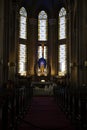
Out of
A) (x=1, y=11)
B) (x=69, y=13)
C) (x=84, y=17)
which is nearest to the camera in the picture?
(x=1, y=11)

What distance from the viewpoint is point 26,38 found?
4003cm

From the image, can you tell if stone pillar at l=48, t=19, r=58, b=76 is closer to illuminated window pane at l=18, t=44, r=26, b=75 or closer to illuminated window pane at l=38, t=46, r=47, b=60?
illuminated window pane at l=38, t=46, r=47, b=60

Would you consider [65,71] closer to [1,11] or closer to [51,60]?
[51,60]

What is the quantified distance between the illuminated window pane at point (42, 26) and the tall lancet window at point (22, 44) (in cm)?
223

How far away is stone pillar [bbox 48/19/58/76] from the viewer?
39.6 metres

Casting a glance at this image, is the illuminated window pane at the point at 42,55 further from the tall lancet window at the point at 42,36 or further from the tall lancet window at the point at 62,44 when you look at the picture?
the tall lancet window at the point at 62,44

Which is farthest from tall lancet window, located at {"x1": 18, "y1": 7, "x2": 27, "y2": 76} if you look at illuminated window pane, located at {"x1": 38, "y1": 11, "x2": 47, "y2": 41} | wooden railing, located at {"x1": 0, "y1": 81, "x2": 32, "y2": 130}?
wooden railing, located at {"x1": 0, "y1": 81, "x2": 32, "y2": 130}

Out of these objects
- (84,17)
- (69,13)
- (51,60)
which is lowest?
(51,60)

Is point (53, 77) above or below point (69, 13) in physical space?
below

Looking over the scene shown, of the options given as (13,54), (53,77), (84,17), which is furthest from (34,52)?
(84,17)

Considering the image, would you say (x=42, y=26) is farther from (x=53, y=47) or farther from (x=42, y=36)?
(x=53, y=47)

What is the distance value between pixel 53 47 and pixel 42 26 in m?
3.71

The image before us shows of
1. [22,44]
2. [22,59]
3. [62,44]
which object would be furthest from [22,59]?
[62,44]

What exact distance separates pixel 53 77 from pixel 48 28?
24.4 feet
